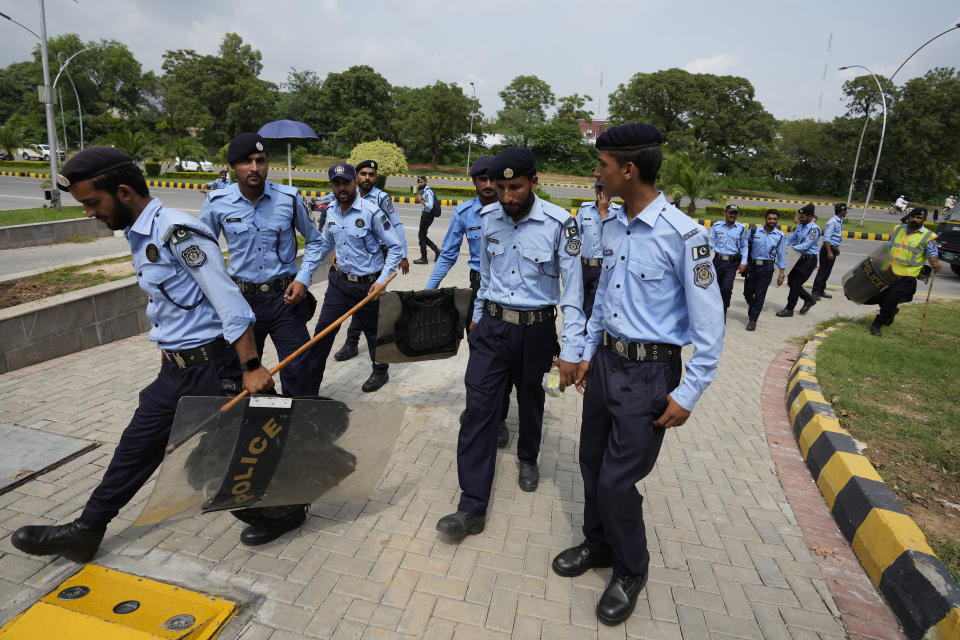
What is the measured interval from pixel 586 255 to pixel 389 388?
2.29 metres

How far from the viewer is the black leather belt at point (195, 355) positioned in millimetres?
2572

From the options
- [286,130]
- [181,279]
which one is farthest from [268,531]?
[286,130]

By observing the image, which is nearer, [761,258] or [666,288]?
[666,288]

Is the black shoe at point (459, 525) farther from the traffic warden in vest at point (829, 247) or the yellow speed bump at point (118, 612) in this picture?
the traffic warden in vest at point (829, 247)

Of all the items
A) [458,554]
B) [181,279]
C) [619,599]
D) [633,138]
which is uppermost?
[633,138]

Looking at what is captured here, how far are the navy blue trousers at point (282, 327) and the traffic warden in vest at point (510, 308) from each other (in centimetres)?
134

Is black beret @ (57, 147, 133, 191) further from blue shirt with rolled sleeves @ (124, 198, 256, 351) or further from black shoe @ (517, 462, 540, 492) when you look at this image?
black shoe @ (517, 462, 540, 492)

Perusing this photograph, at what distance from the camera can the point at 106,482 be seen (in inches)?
105

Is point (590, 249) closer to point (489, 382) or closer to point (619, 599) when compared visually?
point (489, 382)

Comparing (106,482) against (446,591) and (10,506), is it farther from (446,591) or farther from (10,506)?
(446,591)

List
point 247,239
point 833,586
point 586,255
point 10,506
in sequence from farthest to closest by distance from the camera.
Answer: point 586,255, point 247,239, point 10,506, point 833,586

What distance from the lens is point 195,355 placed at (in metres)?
2.58

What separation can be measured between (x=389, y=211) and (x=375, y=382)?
161cm

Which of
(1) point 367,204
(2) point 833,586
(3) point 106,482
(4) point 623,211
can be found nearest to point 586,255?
(1) point 367,204
